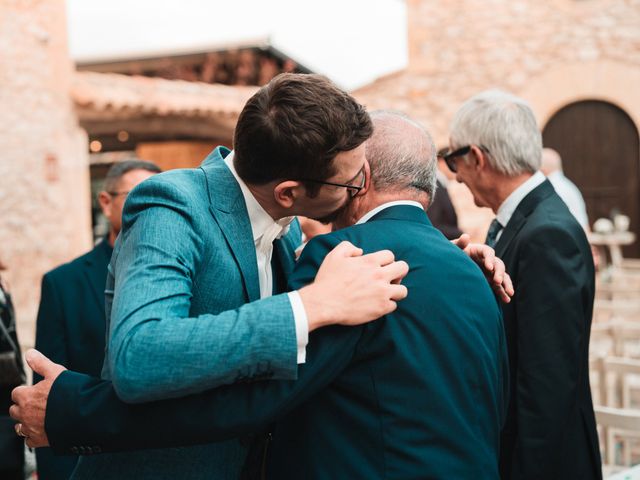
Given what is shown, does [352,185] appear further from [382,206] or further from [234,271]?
[234,271]

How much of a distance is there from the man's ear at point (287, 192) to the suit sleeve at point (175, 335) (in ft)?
0.84

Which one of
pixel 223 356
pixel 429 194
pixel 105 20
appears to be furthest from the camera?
pixel 105 20

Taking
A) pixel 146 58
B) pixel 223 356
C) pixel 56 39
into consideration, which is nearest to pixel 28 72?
pixel 56 39

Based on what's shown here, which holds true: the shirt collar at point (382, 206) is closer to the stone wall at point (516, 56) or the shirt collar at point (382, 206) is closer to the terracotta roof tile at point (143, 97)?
the terracotta roof tile at point (143, 97)

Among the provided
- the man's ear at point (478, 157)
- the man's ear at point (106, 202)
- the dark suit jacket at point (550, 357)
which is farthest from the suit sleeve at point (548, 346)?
the man's ear at point (106, 202)

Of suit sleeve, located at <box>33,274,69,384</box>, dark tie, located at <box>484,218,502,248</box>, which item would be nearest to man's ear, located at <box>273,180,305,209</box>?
dark tie, located at <box>484,218,502,248</box>

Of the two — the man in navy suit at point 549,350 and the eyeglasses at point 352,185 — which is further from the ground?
the eyeglasses at point 352,185

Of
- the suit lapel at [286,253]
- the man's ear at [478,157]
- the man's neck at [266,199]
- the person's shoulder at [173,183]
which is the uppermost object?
the person's shoulder at [173,183]

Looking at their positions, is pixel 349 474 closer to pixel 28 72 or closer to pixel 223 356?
pixel 223 356

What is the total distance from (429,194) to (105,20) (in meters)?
25.0

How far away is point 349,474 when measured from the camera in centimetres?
139

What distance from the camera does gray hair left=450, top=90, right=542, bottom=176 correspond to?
2535 millimetres

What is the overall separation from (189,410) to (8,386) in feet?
4.81

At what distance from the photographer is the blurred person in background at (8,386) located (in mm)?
2217
